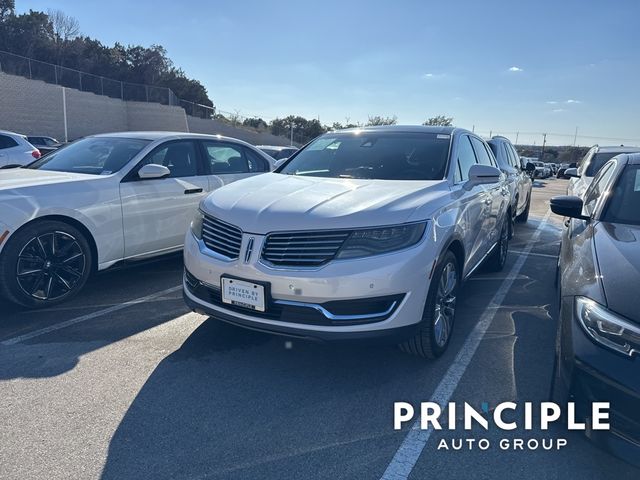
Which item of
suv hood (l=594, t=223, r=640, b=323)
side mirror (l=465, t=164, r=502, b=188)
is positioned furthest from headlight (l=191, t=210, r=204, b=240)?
suv hood (l=594, t=223, r=640, b=323)

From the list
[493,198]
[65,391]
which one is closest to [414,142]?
[493,198]

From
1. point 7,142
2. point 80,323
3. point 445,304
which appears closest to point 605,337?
point 445,304

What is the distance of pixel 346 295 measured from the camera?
2.81 meters

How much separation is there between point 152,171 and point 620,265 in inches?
165

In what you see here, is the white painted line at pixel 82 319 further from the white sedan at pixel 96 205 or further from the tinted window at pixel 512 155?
the tinted window at pixel 512 155

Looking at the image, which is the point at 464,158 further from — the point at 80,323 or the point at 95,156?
the point at 95,156

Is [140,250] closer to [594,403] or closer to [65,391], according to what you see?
[65,391]

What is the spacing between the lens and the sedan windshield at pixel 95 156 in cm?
497

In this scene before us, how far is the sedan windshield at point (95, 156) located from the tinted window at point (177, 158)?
17cm

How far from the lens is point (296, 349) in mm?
3639

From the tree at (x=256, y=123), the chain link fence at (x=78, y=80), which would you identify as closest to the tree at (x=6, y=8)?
the chain link fence at (x=78, y=80)

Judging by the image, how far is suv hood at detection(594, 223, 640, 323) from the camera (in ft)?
7.29

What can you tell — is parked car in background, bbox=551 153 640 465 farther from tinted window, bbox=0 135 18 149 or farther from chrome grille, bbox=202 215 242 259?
tinted window, bbox=0 135 18 149

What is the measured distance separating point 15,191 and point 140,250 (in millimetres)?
1315
